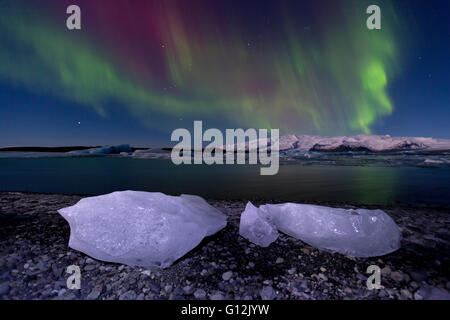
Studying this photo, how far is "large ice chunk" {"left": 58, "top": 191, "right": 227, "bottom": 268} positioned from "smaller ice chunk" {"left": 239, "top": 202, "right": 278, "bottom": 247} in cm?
69

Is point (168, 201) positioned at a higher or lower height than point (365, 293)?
higher

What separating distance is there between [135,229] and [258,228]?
2267 mm

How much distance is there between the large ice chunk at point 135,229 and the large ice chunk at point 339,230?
1308 mm

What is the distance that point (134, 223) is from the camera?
328 centimetres

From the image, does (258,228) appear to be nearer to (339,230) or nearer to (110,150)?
(339,230)

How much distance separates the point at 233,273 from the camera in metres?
2.88

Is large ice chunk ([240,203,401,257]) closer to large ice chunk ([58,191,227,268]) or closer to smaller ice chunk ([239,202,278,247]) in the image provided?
smaller ice chunk ([239,202,278,247])

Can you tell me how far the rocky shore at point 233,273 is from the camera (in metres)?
2.50

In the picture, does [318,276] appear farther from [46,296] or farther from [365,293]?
[46,296]

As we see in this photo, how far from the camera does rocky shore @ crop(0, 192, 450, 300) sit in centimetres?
250

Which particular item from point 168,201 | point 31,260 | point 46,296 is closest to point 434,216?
point 168,201

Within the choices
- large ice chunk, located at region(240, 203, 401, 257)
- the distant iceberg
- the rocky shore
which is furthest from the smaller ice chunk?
the distant iceberg

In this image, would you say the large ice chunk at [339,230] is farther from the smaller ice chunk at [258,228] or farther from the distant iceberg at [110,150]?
the distant iceberg at [110,150]
